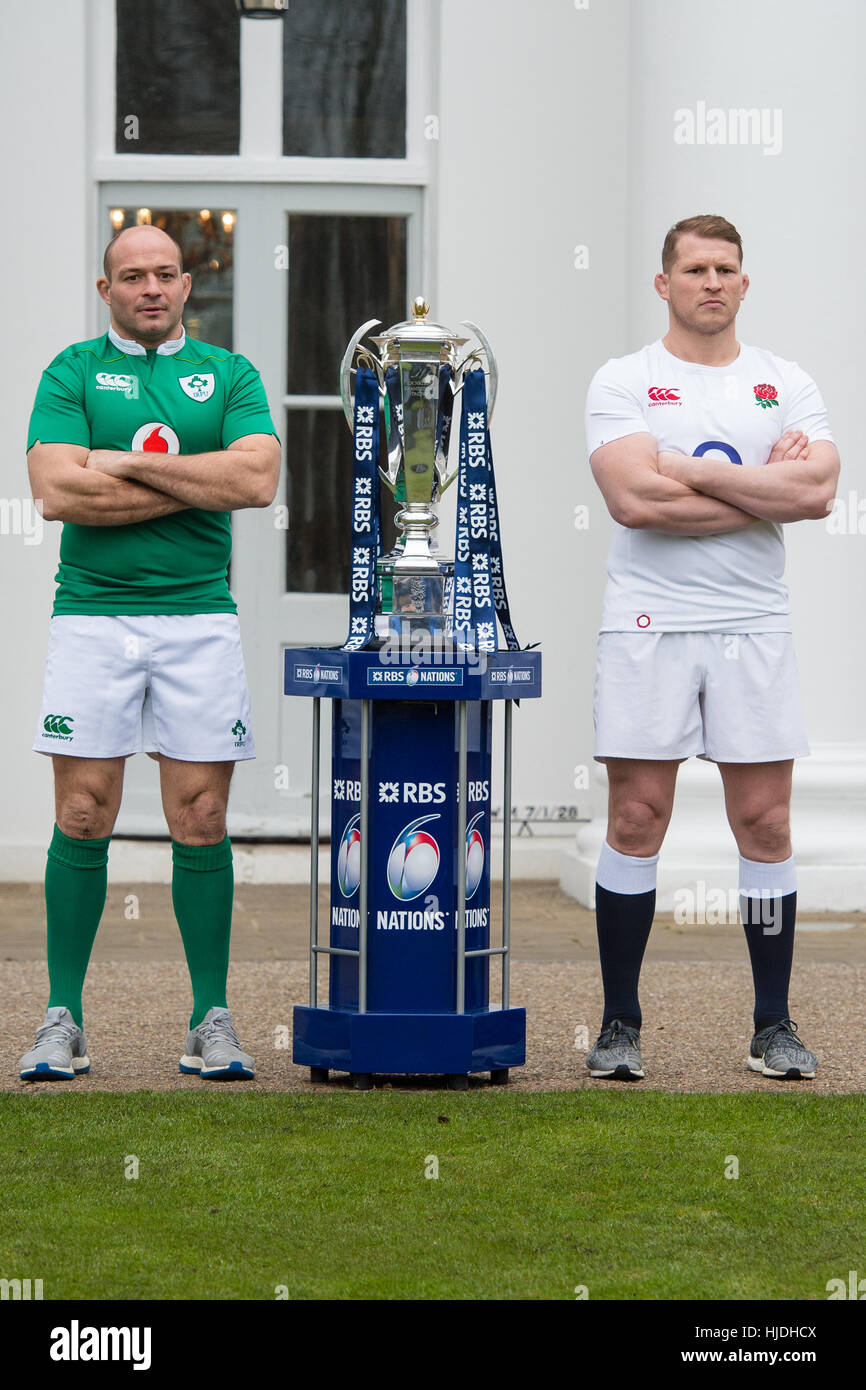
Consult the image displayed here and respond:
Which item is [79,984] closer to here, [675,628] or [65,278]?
[675,628]

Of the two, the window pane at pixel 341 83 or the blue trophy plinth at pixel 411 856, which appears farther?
the window pane at pixel 341 83

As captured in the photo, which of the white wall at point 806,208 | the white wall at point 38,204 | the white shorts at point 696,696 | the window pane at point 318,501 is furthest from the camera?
the window pane at point 318,501

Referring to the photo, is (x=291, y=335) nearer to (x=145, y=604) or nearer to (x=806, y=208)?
(x=806, y=208)

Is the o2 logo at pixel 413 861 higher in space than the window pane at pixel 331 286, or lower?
lower

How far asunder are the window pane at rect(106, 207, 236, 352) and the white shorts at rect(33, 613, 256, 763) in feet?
13.5

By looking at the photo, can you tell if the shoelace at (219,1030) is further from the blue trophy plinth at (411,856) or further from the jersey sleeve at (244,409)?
the jersey sleeve at (244,409)

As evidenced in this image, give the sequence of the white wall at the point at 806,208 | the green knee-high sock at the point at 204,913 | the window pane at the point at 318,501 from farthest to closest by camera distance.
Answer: the window pane at the point at 318,501, the white wall at the point at 806,208, the green knee-high sock at the point at 204,913

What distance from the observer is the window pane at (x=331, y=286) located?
861cm

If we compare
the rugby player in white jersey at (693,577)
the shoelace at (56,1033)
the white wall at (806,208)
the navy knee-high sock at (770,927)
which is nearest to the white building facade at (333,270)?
the white wall at (806,208)

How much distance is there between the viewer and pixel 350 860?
185 inches

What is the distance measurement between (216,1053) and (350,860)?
56 cm

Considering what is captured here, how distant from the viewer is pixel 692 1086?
4676 mm

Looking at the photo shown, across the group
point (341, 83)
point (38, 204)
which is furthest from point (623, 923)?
point (341, 83)

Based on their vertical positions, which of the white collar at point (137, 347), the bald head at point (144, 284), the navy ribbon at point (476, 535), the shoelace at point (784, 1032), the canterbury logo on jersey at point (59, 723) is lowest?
the shoelace at point (784, 1032)
